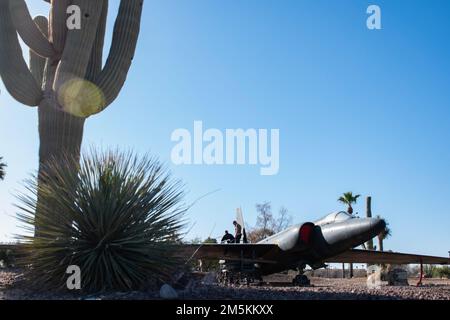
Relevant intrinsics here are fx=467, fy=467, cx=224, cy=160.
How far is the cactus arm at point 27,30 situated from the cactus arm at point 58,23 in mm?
183

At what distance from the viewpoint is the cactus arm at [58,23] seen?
10359mm

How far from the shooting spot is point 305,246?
14344 millimetres

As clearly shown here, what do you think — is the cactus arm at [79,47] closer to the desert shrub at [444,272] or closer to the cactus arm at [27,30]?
the cactus arm at [27,30]

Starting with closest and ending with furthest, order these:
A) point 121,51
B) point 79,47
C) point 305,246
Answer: point 79,47
point 121,51
point 305,246

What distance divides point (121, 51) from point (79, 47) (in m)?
1.02

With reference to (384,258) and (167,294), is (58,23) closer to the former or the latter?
(167,294)

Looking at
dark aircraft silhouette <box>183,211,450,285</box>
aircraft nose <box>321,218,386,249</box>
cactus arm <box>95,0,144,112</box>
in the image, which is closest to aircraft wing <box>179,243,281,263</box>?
dark aircraft silhouette <box>183,211,450,285</box>

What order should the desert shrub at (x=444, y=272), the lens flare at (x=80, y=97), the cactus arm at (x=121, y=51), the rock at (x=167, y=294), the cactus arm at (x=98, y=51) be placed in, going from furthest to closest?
1. the desert shrub at (x=444, y=272)
2. the cactus arm at (x=98, y=51)
3. the cactus arm at (x=121, y=51)
4. the lens flare at (x=80, y=97)
5. the rock at (x=167, y=294)

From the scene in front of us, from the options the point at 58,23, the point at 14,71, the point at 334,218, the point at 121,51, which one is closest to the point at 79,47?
the point at 121,51

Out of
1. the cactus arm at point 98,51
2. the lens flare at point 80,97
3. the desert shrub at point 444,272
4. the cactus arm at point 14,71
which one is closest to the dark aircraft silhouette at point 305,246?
the lens flare at point 80,97

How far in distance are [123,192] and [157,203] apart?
21.3 inches
